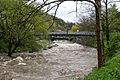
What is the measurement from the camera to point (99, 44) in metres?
11.2

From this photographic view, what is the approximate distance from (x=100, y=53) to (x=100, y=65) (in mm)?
972

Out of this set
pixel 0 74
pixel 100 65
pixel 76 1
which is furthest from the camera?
pixel 0 74

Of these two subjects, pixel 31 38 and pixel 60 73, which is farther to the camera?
pixel 31 38

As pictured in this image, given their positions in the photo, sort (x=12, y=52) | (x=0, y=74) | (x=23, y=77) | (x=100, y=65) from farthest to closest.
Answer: (x=12, y=52) → (x=0, y=74) → (x=23, y=77) → (x=100, y=65)

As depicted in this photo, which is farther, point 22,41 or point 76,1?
point 22,41

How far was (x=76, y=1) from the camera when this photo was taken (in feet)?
31.1

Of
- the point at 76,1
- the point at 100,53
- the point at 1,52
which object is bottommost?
the point at 1,52

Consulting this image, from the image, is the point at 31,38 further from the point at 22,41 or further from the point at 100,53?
the point at 100,53

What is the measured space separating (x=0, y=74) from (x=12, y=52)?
16705mm

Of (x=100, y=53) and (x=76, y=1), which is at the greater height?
(x=76, y=1)

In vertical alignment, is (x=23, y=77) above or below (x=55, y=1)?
below

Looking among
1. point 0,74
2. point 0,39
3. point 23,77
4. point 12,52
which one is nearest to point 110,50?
point 23,77

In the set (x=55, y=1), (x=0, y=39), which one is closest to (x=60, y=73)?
(x=55, y=1)

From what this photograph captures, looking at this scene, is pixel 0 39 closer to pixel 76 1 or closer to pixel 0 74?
pixel 0 74
